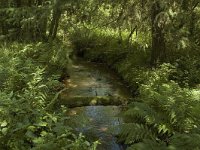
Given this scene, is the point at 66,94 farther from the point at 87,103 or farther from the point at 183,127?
the point at 183,127

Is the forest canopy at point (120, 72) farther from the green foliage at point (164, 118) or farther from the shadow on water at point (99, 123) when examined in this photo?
the shadow on water at point (99, 123)

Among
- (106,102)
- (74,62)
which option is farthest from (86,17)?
(106,102)

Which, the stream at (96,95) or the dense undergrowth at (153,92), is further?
the stream at (96,95)

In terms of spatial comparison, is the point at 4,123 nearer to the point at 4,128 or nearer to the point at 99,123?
the point at 4,128

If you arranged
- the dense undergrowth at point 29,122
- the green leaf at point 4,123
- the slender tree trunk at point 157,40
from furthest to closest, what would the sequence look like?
the slender tree trunk at point 157,40
the green leaf at point 4,123
the dense undergrowth at point 29,122

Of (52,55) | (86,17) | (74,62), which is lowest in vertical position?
(74,62)

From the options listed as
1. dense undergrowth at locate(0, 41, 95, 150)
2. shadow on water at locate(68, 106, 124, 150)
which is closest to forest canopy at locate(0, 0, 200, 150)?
dense undergrowth at locate(0, 41, 95, 150)

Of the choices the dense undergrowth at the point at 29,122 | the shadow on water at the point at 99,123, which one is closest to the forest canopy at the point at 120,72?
the dense undergrowth at the point at 29,122

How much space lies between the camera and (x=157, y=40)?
12414 millimetres

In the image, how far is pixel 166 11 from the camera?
10695 millimetres

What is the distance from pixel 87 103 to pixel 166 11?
3.68 meters

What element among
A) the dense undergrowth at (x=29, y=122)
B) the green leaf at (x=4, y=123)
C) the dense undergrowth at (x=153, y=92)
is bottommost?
the dense undergrowth at (x=153, y=92)

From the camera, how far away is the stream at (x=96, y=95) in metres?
7.84

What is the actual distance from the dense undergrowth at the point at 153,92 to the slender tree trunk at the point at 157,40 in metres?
0.39
